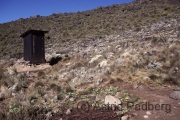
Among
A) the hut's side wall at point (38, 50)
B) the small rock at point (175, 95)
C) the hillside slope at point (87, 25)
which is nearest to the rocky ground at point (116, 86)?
the small rock at point (175, 95)

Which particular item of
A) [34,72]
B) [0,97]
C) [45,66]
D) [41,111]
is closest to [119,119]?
[41,111]

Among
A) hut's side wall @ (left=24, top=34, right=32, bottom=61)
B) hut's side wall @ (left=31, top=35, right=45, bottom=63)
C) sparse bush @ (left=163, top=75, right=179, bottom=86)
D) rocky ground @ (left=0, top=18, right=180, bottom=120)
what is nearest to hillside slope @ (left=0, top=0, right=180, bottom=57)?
hut's side wall @ (left=24, top=34, right=32, bottom=61)

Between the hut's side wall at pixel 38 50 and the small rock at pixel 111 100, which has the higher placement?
the hut's side wall at pixel 38 50

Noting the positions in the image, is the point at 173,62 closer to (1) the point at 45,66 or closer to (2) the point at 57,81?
(2) the point at 57,81

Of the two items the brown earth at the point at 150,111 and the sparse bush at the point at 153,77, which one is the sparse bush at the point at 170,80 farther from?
the brown earth at the point at 150,111

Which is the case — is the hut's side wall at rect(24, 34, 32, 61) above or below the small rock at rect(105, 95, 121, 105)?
above

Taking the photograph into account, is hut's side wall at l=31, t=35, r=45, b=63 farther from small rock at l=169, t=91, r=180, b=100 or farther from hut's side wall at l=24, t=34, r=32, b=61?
small rock at l=169, t=91, r=180, b=100

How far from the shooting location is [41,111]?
241 inches

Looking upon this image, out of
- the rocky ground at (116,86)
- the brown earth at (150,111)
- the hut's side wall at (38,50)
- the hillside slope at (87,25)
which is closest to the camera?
the brown earth at (150,111)

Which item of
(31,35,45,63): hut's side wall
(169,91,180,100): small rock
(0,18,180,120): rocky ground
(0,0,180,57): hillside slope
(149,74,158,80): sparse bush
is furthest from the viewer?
(0,0,180,57): hillside slope

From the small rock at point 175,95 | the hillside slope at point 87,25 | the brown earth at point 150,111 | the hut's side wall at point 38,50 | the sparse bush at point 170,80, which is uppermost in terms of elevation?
the hillside slope at point 87,25

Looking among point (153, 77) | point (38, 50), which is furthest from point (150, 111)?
point (38, 50)

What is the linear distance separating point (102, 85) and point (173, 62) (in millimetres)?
3240

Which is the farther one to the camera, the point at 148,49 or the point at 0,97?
the point at 148,49
